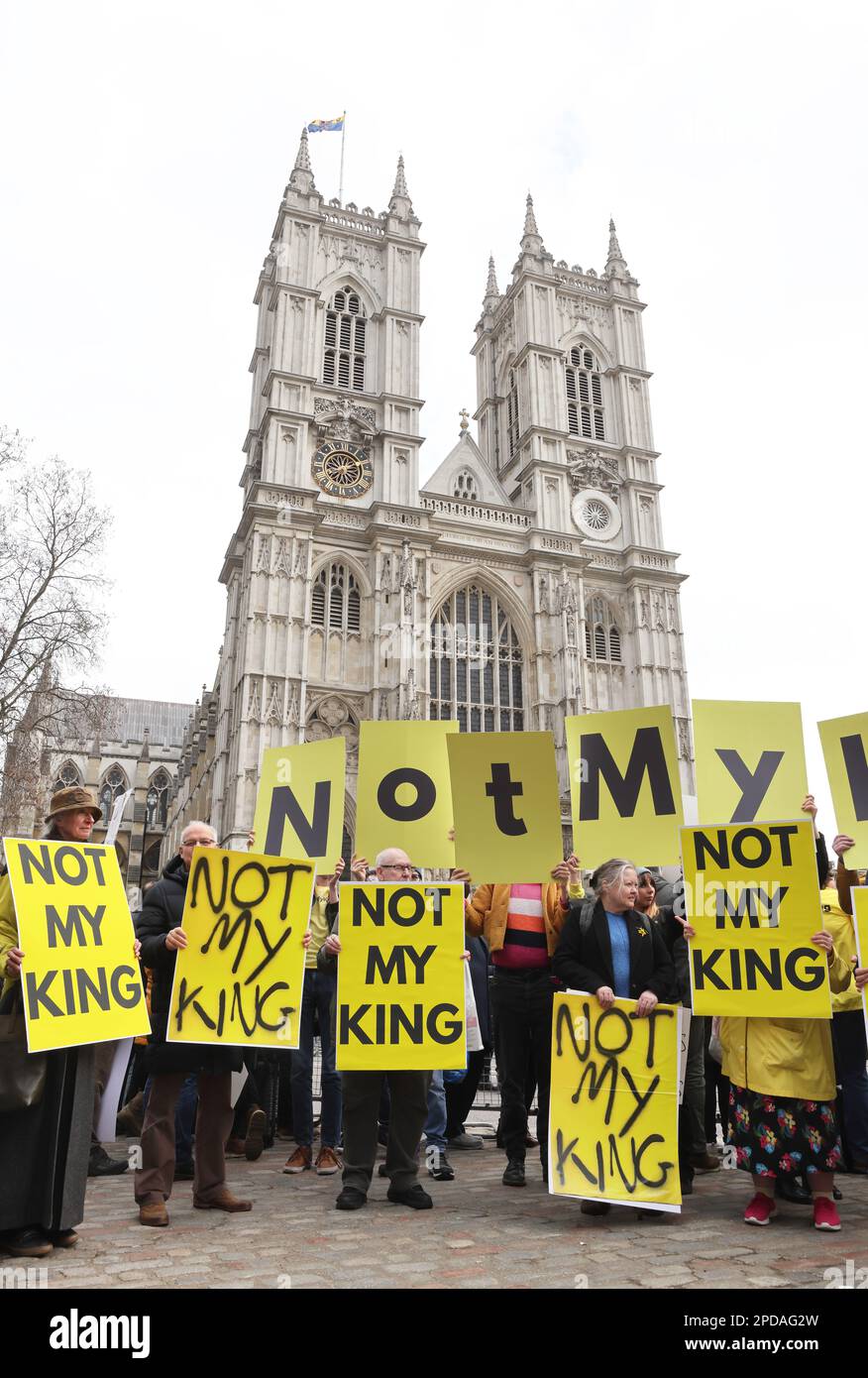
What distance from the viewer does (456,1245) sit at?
13.0 feet

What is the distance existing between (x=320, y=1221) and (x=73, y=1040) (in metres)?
1.53

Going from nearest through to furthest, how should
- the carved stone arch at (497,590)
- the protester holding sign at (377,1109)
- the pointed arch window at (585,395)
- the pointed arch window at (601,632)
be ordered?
the protester holding sign at (377,1109) → the carved stone arch at (497,590) → the pointed arch window at (601,632) → the pointed arch window at (585,395)

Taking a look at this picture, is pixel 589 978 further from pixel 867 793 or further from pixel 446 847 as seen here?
pixel 867 793

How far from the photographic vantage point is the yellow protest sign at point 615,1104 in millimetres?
4406

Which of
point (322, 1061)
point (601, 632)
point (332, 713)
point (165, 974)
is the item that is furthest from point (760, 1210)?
point (601, 632)

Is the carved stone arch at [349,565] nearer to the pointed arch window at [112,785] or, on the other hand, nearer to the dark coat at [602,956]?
the dark coat at [602,956]

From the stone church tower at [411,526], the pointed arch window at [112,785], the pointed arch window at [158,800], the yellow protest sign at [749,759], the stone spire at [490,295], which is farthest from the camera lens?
the pointed arch window at [158,800]

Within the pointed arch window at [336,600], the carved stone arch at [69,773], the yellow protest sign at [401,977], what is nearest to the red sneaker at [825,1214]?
the yellow protest sign at [401,977]

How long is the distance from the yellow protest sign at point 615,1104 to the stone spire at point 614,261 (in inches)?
1556

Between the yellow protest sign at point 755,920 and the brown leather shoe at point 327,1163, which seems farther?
the brown leather shoe at point 327,1163

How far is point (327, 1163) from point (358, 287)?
33.2 m

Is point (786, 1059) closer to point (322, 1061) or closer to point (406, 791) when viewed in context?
point (406, 791)

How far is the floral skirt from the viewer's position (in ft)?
14.5
